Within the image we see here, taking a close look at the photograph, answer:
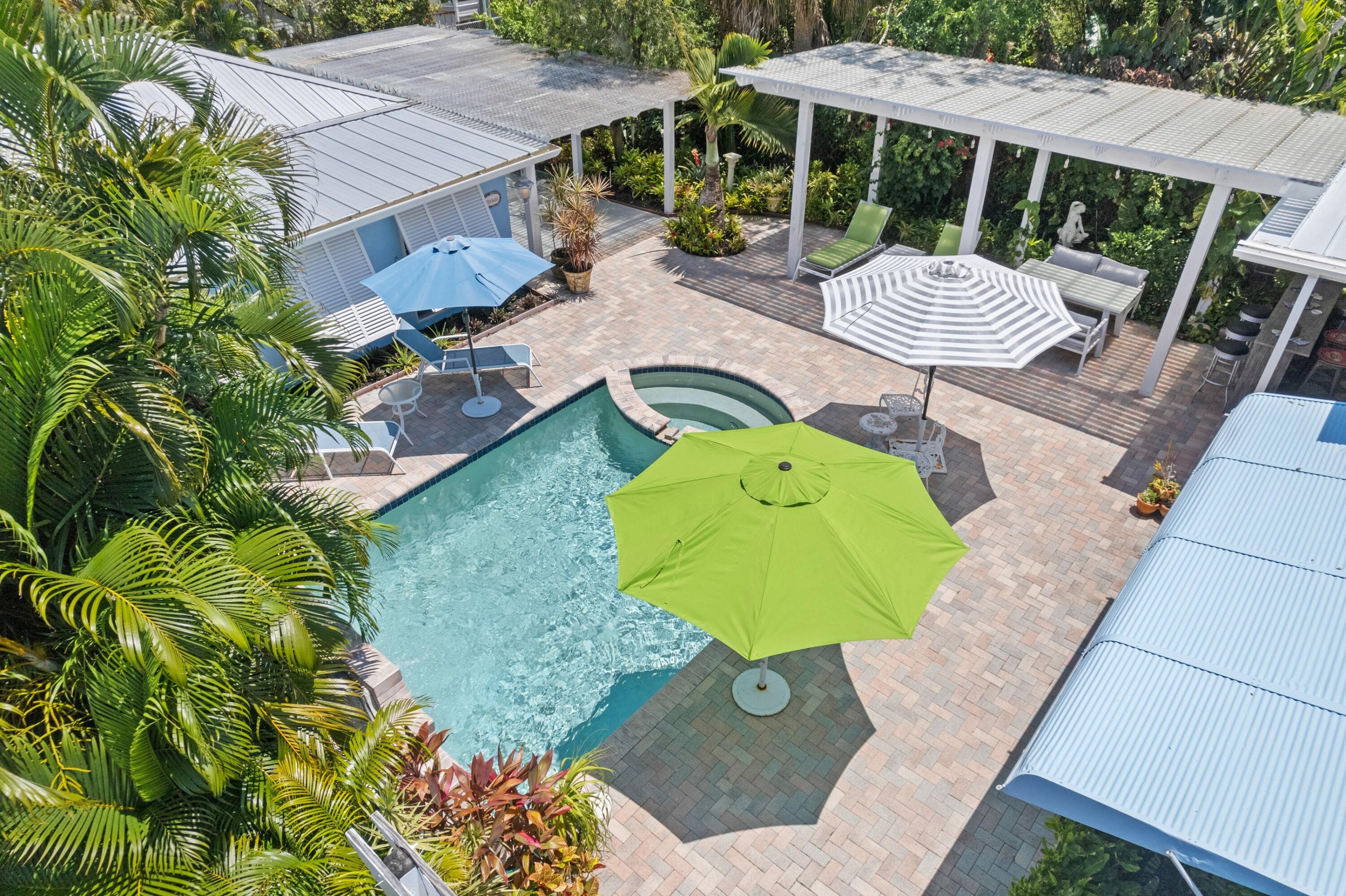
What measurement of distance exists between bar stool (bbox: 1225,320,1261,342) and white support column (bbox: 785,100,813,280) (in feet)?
25.3

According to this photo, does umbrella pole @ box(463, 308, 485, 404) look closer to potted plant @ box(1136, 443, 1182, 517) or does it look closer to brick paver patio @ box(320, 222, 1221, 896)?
brick paver patio @ box(320, 222, 1221, 896)

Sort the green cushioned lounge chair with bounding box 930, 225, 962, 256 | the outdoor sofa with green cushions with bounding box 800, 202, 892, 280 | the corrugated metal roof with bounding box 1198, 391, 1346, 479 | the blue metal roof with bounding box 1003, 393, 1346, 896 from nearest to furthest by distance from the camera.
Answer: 1. the blue metal roof with bounding box 1003, 393, 1346, 896
2. the corrugated metal roof with bounding box 1198, 391, 1346, 479
3. the green cushioned lounge chair with bounding box 930, 225, 962, 256
4. the outdoor sofa with green cushions with bounding box 800, 202, 892, 280

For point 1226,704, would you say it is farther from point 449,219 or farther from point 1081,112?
point 449,219

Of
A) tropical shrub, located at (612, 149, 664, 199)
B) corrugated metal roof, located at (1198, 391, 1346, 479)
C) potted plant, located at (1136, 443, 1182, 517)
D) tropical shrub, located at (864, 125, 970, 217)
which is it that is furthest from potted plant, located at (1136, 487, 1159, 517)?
tropical shrub, located at (612, 149, 664, 199)

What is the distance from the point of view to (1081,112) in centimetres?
1413

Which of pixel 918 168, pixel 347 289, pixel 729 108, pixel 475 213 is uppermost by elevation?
pixel 729 108

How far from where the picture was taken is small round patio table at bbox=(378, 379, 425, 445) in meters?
13.0

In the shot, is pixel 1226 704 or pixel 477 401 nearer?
pixel 1226 704

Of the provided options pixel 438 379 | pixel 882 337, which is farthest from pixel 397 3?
pixel 882 337

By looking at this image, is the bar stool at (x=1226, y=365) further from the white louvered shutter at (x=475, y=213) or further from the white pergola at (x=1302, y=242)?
the white louvered shutter at (x=475, y=213)

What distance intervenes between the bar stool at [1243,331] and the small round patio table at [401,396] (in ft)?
43.4

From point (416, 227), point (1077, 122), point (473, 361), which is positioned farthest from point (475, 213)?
point (1077, 122)

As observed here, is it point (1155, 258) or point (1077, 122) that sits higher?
point (1077, 122)

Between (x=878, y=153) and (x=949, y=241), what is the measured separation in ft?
12.5
